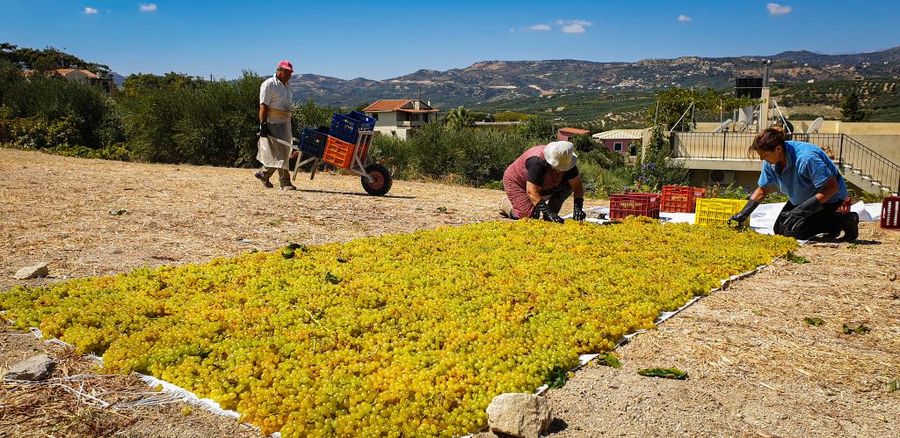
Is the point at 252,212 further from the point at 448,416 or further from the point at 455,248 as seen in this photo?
the point at 448,416

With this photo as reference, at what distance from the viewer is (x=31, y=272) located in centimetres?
501

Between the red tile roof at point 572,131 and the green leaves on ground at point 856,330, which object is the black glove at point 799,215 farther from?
the green leaves on ground at point 856,330

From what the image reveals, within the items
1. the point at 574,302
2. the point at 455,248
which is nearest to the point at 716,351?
the point at 574,302

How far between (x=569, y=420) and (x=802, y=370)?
140 centimetres

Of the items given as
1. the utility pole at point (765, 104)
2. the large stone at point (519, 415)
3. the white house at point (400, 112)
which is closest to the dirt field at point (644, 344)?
the large stone at point (519, 415)

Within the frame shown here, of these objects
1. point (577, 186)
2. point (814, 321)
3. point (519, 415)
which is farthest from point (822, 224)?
point (519, 415)

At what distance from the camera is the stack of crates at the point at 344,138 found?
1040cm

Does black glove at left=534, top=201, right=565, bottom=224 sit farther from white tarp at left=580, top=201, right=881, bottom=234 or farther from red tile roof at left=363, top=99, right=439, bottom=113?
red tile roof at left=363, top=99, right=439, bottom=113

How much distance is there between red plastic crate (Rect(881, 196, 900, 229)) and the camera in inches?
307

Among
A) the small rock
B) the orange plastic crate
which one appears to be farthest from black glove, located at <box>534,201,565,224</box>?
the small rock

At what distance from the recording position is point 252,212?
27.6 ft

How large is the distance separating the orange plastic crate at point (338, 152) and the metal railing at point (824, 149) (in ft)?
49.3

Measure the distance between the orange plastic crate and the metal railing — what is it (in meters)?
15.0

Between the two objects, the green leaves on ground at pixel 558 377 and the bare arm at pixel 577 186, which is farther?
the bare arm at pixel 577 186
